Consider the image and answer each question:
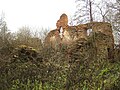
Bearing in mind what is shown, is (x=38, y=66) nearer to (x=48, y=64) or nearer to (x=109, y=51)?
(x=48, y=64)

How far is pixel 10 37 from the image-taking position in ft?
49.1

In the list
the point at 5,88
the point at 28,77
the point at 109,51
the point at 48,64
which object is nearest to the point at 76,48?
the point at 109,51

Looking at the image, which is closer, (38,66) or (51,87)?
(51,87)

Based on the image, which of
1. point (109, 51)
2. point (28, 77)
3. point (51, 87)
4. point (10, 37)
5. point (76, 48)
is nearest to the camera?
point (51, 87)

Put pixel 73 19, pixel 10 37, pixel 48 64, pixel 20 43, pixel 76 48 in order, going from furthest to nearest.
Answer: pixel 73 19
pixel 76 48
pixel 20 43
pixel 10 37
pixel 48 64

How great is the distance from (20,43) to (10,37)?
118 cm

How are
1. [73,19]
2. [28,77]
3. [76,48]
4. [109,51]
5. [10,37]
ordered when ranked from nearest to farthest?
[28,77] < [10,37] < [76,48] < [109,51] < [73,19]

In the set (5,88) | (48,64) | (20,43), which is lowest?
(5,88)

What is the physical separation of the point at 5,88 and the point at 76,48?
7.42m

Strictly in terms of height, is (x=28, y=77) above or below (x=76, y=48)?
below

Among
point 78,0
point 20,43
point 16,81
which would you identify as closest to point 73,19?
point 78,0

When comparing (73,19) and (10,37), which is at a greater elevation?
(73,19)

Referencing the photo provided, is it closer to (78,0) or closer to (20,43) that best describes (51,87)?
(20,43)

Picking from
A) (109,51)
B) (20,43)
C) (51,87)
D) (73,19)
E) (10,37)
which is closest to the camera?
(51,87)
